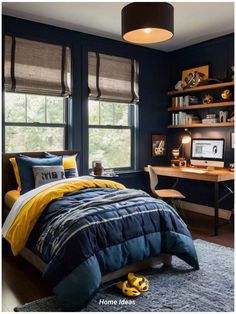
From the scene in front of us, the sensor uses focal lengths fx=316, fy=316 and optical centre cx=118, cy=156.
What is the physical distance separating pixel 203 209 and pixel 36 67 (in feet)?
11.2

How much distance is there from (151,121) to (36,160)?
2436 millimetres

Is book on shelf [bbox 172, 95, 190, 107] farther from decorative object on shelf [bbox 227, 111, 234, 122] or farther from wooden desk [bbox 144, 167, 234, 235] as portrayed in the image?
wooden desk [bbox 144, 167, 234, 235]

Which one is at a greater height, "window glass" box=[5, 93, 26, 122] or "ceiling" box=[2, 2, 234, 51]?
"ceiling" box=[2, 2, 234, 51]

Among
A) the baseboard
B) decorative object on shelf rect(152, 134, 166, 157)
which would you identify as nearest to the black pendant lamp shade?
decorative object on shelf rect(152, 134, 166, 157)

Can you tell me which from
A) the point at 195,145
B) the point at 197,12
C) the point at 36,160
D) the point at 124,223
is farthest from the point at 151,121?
the point at 124,223

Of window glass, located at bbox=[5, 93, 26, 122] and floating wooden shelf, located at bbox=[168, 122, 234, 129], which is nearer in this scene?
window glass, located at bbox=[5, 93, 26, 122]

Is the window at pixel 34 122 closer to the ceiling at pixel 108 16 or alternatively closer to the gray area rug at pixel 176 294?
the ceiling at pixel 108 16

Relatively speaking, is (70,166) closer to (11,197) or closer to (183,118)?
(11,197)

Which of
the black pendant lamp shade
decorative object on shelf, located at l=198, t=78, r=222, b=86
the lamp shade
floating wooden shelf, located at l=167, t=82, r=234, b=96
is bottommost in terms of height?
the lamp shade

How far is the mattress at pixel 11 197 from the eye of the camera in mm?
3654

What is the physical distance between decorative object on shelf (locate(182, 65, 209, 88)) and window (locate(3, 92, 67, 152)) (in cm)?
212

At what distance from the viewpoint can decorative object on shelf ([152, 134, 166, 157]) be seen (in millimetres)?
5648

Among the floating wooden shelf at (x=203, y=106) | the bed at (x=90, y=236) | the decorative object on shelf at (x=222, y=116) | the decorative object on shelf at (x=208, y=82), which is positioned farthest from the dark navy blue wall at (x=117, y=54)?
the bed at (x=90, y=236)

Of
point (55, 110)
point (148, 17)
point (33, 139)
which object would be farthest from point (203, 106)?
point (33, 139)
